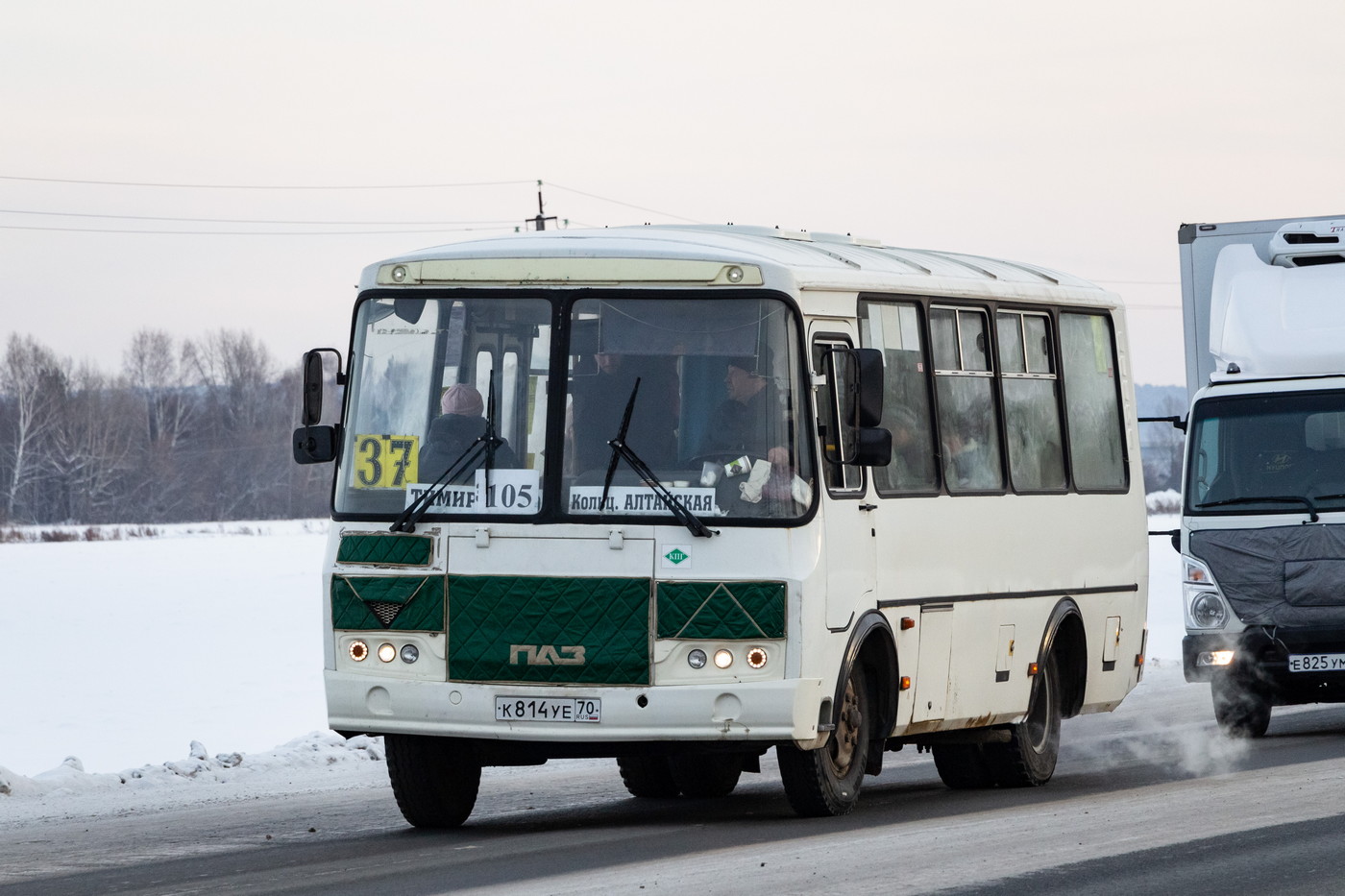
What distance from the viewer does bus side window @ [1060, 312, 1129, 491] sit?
13.2m

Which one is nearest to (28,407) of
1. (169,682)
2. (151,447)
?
(151,447)

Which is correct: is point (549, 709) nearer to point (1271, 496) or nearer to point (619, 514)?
point (619, 514)

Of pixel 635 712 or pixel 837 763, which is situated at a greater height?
pixel 635 712

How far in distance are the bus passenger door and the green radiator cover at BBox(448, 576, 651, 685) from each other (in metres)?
0.93

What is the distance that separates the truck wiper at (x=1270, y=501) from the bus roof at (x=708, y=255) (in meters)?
4.29

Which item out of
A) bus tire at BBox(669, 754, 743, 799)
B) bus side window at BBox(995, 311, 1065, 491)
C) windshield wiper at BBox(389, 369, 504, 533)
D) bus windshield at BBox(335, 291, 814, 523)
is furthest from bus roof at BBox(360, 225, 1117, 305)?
bus tire at BBox(669, 754, 743, 799)

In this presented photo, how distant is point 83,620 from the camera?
109ft

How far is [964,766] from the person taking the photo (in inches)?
511

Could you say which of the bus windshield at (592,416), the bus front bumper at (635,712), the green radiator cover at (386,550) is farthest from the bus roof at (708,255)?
the bus front bumper at (635,712)

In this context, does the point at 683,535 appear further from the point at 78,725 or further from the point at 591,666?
the point at 78,725

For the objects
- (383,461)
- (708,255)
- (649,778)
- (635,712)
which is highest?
(708,255)

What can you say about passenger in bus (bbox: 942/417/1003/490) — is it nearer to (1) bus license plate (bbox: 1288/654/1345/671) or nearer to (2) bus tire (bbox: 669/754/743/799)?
(2) bus tire (bbox: 669/754/743/799)

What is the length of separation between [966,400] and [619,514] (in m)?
2.83

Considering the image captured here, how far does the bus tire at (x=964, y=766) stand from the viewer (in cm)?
1284
